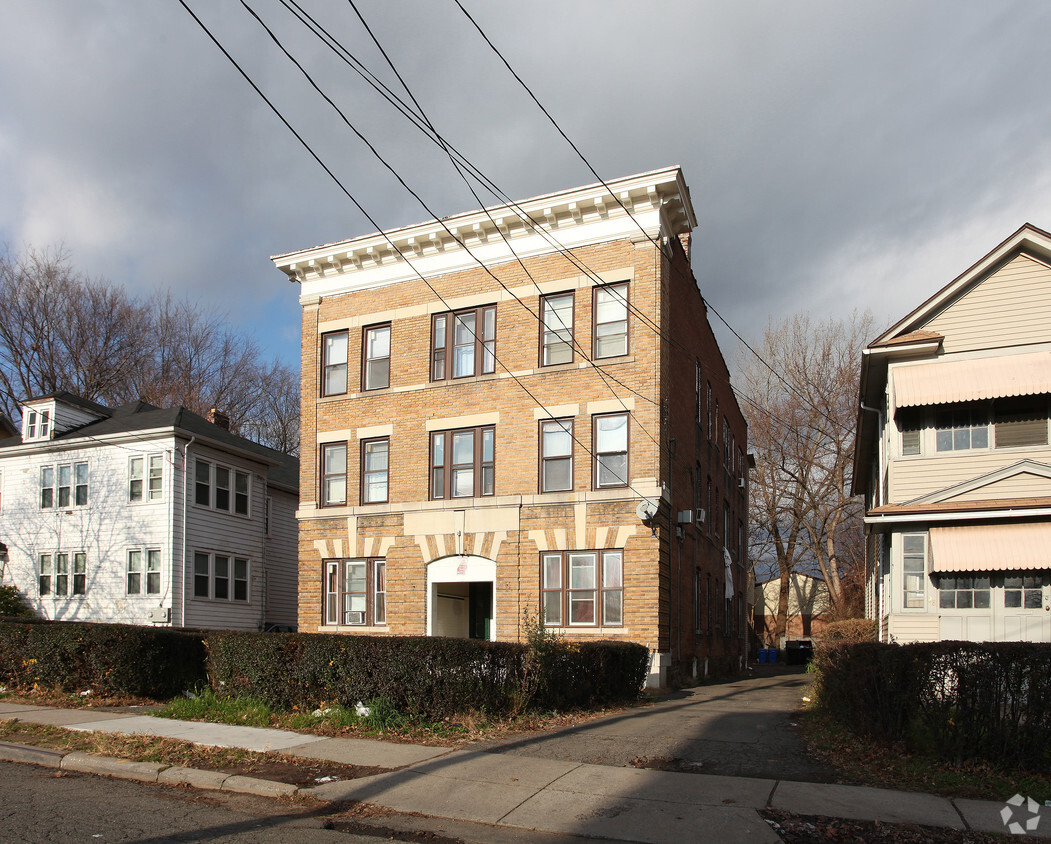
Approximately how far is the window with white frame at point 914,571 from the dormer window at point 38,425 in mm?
27772

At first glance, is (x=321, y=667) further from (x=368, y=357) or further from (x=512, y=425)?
(x=368, y=357)

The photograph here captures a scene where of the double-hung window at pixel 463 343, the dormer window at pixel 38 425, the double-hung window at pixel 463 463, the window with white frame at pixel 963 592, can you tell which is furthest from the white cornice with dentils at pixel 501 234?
the dormer window at pixel 38 425

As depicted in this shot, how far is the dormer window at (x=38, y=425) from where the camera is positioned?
1214 inches

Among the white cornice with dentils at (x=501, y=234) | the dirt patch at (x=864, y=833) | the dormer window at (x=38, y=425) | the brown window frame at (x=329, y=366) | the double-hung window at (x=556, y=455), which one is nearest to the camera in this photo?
the dirt patch at (x=864, y=833)

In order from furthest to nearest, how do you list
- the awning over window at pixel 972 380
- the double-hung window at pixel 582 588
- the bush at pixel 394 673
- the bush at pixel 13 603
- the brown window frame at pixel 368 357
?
the bush at pixel 13 603 < the brown window frame at pixel 368 357 < the double-hung window at pixel 582 588 < the awning over window at pixel 972 380 < the bush at pixel 394 673

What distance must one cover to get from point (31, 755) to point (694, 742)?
7.84 m

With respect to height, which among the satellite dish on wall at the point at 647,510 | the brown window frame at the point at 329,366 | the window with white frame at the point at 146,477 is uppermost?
the brown window frame at the point at 329,366

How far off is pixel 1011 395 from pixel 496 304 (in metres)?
11.9

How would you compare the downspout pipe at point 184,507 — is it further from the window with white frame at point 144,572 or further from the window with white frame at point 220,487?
the window with white frame at point 144,572

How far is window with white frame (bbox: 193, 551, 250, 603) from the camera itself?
93.8 ft

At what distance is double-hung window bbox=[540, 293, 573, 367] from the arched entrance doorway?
17.5 feet

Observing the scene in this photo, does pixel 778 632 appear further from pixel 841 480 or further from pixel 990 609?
pixel 990 609

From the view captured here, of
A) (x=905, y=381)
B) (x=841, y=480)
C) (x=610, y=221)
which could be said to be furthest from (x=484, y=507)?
(x=841, y=480)

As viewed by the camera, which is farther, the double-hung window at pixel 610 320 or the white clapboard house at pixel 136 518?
the white clapboard house at pixel 136 518
